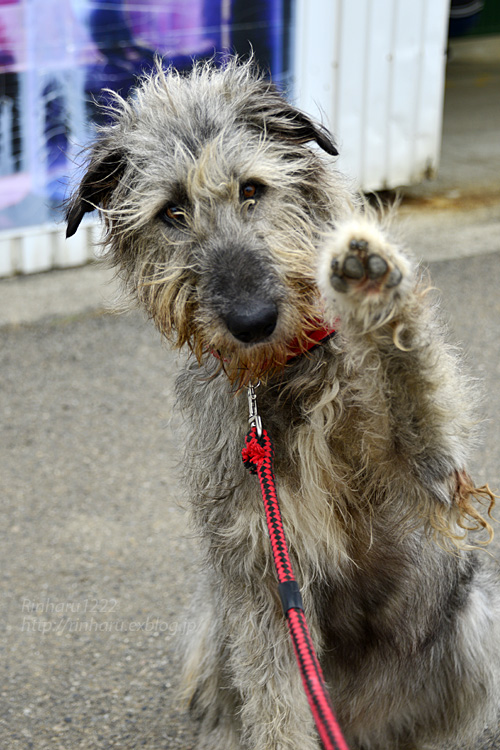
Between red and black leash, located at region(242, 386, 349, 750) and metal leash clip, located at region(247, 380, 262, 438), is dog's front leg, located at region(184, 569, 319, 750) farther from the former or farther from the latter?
metal leash clip, located at region(247, 380, 262, 438)

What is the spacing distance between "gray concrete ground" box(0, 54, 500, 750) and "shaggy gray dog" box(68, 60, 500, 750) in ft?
1.80

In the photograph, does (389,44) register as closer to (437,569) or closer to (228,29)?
(228,29)

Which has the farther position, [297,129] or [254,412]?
[297,129]

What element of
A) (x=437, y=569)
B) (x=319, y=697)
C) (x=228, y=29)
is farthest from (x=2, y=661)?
(x=228, y=29)

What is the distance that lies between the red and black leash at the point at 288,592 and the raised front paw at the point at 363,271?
1.89 feet

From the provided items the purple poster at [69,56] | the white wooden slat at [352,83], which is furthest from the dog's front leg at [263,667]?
the white wooden slat at [352,83]

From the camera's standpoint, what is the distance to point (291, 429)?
7.63ft

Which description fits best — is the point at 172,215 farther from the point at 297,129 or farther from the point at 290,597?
the point at 290,597

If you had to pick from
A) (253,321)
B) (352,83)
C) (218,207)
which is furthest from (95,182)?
(352,83)

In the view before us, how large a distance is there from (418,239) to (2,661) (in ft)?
16.2

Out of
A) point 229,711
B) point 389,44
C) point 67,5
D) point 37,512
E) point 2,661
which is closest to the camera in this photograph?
point 229,711

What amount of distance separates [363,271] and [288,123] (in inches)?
37.3

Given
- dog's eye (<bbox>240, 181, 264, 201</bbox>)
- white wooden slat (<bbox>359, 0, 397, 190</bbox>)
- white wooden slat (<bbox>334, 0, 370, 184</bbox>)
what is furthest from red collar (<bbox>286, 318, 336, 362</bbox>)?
white wooden slat (<bbox>359, 0, 397, 190</bbox>)

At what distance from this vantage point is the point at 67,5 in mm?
6301
